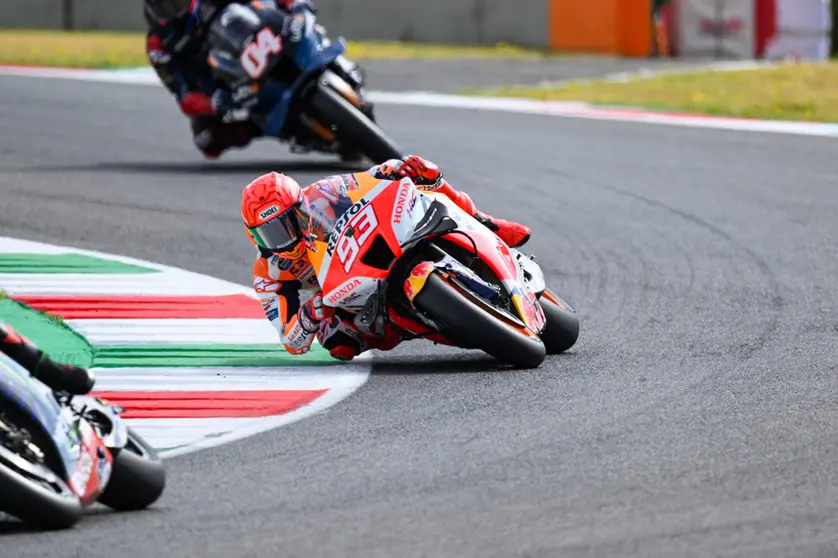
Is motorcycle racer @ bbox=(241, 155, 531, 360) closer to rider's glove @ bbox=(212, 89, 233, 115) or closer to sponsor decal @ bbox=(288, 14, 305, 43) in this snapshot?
sponsor decal @ bbox=(288, 14, 305, 43)

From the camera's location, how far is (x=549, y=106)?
18453mm

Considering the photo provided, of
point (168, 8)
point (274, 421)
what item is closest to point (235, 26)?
point (168, 8)

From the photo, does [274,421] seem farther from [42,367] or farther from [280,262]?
[42,367]

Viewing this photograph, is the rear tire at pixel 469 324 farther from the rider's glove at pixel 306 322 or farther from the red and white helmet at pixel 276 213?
the red and white helmet at pixel 276 213

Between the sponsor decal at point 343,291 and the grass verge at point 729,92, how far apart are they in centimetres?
1019

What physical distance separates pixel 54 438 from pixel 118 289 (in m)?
4.86

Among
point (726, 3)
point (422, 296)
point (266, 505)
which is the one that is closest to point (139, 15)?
point (726, 3)

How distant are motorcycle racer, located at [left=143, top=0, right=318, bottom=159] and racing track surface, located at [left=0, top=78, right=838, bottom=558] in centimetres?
38

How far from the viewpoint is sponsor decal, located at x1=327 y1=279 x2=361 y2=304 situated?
7.56 m

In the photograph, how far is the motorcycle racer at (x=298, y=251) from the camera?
7.63 m

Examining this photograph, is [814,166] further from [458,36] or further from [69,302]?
[458,36]

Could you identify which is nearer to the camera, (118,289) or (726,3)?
(118,289)

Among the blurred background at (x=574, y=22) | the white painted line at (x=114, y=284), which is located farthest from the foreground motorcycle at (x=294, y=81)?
the blurred background at (x=574, y=22)

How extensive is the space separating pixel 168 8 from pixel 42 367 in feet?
30.1
